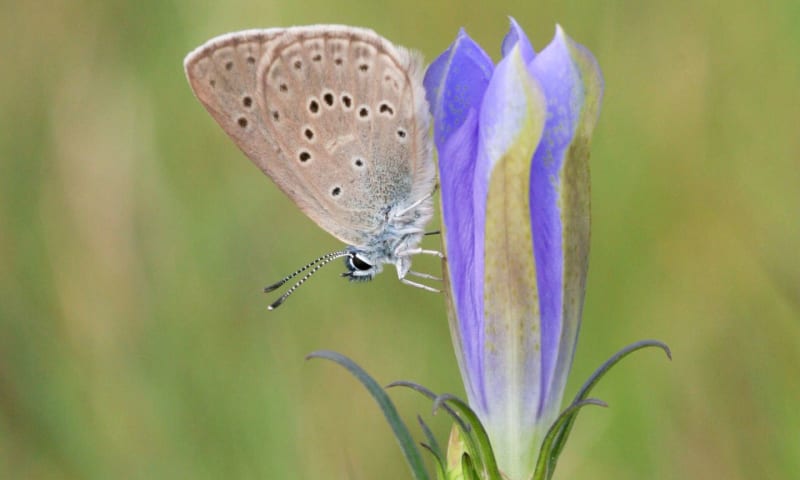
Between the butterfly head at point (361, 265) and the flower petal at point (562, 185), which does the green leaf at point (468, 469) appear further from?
the butterfly head at point (361, 265)

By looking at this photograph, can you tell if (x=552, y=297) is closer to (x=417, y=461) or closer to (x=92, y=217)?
(x=417, y=461)

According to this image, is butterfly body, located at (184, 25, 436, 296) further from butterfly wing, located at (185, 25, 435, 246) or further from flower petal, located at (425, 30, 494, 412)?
flower petal, located at (425, 30, 494, 412)

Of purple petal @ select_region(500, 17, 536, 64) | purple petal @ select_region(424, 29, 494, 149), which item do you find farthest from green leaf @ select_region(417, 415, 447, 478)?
purple petal @ select_region(500, 17, 536, 64)

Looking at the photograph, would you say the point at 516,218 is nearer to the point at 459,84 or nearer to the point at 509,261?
the point at 509,261

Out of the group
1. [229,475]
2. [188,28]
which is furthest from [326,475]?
[188,28]

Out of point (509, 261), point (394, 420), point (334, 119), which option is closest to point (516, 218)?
point (509, 261)

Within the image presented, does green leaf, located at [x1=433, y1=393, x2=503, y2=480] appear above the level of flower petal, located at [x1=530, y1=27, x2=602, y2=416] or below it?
below

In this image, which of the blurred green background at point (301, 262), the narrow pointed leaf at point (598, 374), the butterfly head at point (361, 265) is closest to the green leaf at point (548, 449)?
the narrow pointed leaf at point (598, 374)
